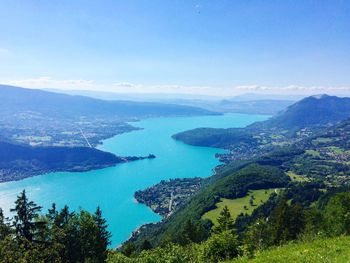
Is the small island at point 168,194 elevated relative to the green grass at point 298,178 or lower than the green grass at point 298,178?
lower

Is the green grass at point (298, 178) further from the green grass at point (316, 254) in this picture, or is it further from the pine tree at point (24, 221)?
the green grass at point (316, 254)

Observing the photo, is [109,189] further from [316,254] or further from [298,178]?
[316,254]

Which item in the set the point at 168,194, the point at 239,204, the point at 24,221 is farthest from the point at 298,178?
the point at 24,221

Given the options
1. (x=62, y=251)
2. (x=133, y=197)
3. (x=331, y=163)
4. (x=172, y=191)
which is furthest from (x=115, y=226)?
(x=331, y=163)

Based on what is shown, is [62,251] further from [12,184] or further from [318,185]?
[12,184]

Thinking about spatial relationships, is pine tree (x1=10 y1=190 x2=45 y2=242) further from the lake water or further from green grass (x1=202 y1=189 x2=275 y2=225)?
the lake water

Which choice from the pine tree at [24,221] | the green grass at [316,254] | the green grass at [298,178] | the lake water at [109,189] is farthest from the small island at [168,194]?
the green grass at [316,254]
